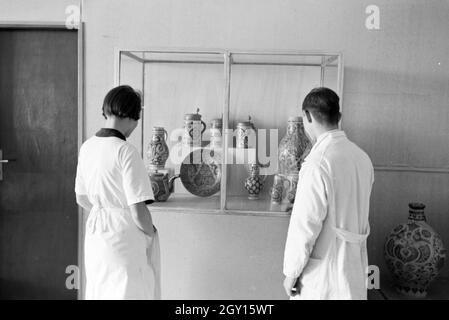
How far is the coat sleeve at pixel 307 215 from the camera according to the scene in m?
1.19

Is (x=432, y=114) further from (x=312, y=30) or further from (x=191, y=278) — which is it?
(x=191, y=278)

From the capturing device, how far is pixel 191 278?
196 centimetres

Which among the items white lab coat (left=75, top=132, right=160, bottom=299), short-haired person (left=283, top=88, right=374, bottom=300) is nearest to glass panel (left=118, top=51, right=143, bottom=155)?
white lab coat (left=75, top=132, right=160, bottom=299)

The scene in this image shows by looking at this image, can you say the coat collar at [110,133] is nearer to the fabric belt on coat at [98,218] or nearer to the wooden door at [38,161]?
the fabric belt on coat at [98,218]

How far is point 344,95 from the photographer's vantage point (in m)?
1.95

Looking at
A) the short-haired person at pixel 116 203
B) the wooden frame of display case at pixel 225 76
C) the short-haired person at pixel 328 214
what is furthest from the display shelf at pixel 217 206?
the short-haired person at pixel 328 214

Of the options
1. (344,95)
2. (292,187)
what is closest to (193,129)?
(292,187)

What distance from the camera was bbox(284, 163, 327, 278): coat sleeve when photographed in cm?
119

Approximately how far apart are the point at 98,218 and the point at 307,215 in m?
0.64

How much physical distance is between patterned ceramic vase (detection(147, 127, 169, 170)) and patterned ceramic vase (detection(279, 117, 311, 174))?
1.65 ft

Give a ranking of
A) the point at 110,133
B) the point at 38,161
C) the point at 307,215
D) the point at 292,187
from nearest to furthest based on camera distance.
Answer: the point at 307,215, the point at 110,133, the point at 292,187, the point at 38,161

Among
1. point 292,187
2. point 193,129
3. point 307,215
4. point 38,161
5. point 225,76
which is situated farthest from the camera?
point 38,161

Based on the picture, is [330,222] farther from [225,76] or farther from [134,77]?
[134,77]
